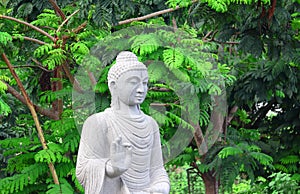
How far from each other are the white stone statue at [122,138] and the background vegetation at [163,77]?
4.62 ft

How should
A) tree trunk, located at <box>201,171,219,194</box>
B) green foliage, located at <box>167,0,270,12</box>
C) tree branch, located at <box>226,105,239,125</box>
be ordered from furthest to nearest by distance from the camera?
tree branch, located at <box>226,105,239,125</box>, tree trunk, located at <box>201,171,219,194</box>, green foliage, located at <box>167,0,270,12</box>

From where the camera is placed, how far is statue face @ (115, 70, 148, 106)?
18.9ft

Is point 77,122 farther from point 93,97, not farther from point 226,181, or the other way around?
point 226,181

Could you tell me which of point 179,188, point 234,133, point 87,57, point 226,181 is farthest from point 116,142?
point 179,188

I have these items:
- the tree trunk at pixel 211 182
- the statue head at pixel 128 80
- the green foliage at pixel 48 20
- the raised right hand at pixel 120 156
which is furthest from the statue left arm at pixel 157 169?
the tree trunk at pixel 211 182

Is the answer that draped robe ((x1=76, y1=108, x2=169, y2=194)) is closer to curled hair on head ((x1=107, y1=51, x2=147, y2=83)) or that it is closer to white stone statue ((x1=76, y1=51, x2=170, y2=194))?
white stone statue ((x1=76, y1=51, x2=170, y2=194))

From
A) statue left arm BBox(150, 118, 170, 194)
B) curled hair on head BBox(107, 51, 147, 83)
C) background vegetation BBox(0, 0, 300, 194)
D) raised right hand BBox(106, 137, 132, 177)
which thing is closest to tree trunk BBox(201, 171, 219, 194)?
background vegetation BBox(0, 0, 300, 194)

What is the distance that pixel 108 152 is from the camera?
577cm

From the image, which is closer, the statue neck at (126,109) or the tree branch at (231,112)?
the statue neck at (126,109)

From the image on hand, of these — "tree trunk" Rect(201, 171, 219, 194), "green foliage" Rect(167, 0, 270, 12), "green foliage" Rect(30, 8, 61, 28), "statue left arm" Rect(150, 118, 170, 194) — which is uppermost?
"green foliage" Rect(167, 0, 270, 12)

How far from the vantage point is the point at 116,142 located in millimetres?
5344

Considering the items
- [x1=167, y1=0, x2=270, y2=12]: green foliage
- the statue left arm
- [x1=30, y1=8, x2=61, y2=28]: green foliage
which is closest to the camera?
the statue left arm

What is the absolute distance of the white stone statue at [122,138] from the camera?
18.6 ft

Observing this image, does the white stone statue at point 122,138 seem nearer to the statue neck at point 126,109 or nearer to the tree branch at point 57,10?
the statue neck at point 126,109
